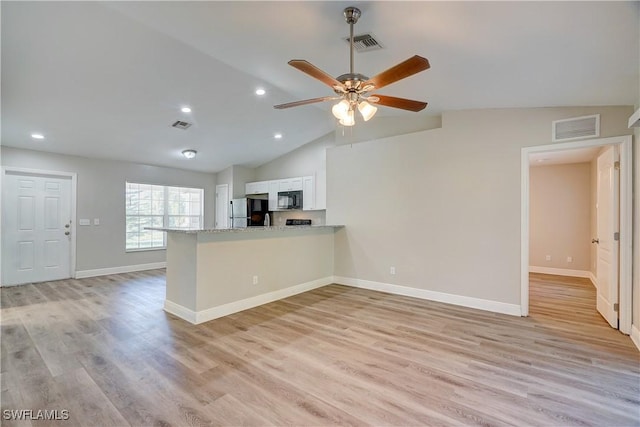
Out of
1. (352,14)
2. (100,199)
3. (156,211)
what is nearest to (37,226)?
(100,199)

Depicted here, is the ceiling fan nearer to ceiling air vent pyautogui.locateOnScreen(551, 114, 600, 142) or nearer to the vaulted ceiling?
the vaulted ceiling

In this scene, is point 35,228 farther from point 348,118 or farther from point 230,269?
point 348,118

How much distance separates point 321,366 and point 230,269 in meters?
1.88

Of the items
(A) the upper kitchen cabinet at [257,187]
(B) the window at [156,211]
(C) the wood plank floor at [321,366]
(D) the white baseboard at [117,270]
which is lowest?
(C) the wood plank floor at [321,366]

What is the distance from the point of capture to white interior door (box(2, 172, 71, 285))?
5359 mm

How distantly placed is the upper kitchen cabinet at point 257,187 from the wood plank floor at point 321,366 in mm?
4096

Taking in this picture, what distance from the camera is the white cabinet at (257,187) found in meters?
7.70

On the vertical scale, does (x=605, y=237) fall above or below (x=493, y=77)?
below

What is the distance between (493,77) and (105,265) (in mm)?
7601

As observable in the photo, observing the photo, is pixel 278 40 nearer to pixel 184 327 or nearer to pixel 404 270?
pixel 184 327

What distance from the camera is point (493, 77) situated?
10.1 feet

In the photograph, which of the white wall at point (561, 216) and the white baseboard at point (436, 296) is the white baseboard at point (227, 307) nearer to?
the white baseboard at point (436, 296)

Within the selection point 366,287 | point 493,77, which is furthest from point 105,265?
point 493,77
